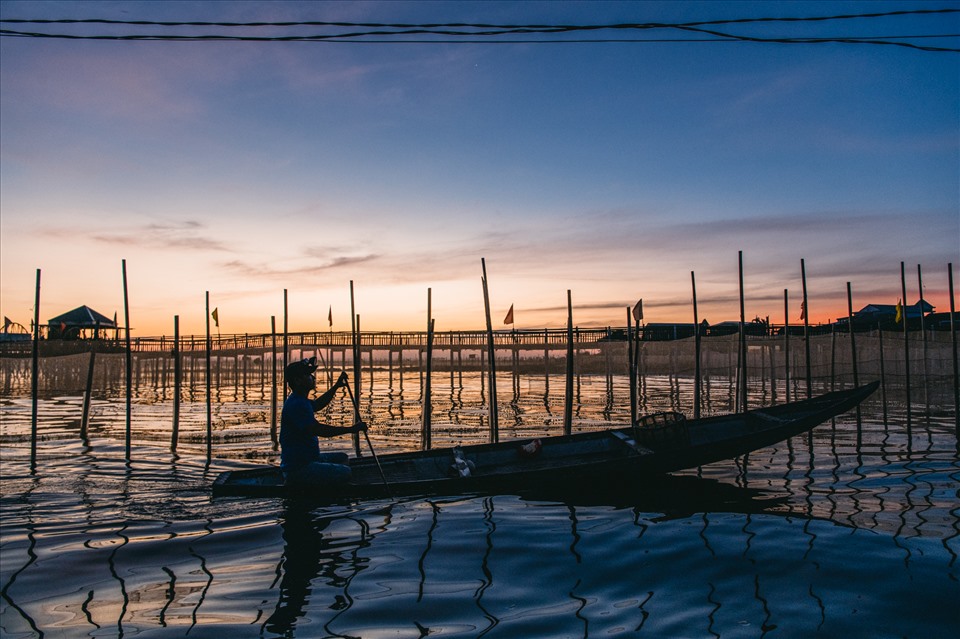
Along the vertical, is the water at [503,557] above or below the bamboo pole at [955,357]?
below

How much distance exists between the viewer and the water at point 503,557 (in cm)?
557

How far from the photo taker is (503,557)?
7.29 metres

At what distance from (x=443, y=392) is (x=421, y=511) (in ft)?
90.0

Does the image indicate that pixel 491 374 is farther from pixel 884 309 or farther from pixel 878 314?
pixel 884 309

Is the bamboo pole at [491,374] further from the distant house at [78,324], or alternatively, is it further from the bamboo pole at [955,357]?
the distant house at [78,324]

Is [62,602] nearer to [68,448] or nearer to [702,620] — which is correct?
[702,620]

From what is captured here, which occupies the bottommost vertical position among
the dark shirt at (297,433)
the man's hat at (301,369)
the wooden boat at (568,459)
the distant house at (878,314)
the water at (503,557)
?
the water at (503,557)

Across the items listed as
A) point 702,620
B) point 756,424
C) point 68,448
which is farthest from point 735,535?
point 68,448

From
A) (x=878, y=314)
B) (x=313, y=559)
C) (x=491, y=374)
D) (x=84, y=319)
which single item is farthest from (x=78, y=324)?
(x=878, y=314)

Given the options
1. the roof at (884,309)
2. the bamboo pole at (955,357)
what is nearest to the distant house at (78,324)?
the bamboo pole at (955,357)

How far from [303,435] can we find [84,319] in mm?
48495

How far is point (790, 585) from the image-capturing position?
640cm

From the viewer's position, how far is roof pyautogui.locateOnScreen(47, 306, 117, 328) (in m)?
49.6

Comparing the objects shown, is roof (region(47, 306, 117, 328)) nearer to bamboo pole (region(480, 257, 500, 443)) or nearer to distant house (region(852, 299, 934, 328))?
bamboo pole (region(480, 257, 500, 443))
